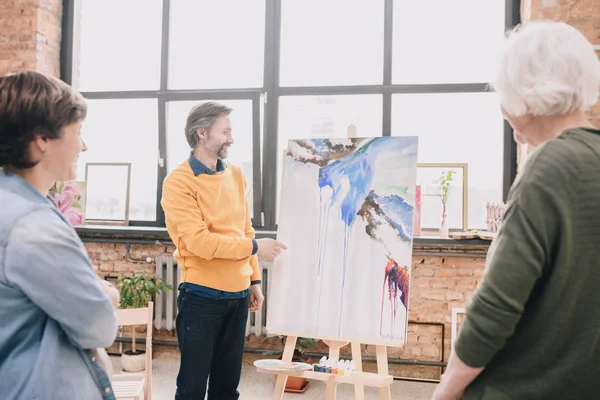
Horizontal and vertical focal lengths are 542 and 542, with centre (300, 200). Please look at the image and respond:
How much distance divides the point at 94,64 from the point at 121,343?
2.25 m

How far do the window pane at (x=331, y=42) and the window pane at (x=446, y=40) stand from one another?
17cm

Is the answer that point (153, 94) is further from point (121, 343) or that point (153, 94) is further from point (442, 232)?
point (442, 232)

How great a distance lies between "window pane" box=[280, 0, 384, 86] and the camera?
4004mm

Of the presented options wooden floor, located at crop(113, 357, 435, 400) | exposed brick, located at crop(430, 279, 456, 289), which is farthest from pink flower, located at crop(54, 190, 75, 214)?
exposed brick, located at crop(430, 279, 456, 289)

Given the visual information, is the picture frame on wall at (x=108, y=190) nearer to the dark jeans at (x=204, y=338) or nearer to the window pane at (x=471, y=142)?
the dark jeans at (x=204, y=338)

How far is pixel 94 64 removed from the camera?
14.6 feet

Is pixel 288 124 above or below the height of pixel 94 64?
below

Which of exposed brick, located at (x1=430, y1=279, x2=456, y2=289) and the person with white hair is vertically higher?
the person with white hair

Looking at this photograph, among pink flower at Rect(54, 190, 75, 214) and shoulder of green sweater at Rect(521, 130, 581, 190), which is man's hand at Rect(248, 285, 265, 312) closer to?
shoulder of green sweater at Rect(521, 130, 581, 190)

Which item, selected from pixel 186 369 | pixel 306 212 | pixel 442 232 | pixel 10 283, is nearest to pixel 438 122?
pixel 442 232

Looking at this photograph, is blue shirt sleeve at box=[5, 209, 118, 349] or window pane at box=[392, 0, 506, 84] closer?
blue shirt sleeve at box=[5, 209, 118, 349]

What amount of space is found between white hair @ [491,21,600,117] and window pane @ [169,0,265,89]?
3.13 meters

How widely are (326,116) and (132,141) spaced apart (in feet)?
5.19

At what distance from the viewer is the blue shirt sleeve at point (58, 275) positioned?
1.06m
